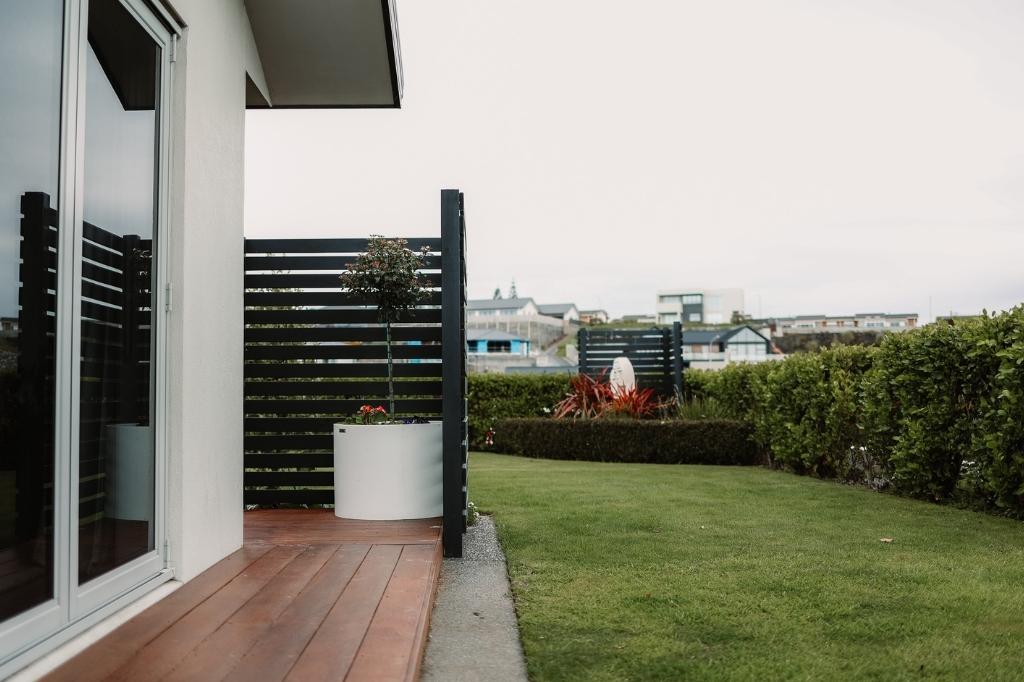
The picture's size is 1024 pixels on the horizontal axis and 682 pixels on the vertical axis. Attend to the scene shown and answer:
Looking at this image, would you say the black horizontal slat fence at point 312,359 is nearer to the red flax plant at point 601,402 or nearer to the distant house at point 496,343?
the red flax plant at point 601,402

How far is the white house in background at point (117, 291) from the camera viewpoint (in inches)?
85.1

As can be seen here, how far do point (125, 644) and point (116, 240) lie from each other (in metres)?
1.36

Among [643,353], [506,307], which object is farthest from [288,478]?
[506,307]

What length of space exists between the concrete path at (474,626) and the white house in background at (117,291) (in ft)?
3.65

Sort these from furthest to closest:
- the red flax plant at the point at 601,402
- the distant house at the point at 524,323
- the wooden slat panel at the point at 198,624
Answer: the distant house at the point at 524,323, the red flax plant at the point at 601,402, the wooden slat panel at the point at 198,624

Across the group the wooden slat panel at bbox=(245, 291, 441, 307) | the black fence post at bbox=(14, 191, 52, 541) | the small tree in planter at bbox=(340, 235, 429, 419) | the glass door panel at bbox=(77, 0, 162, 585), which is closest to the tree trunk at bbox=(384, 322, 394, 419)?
the small tree in planter at bbox=(340, 235, 429, 419)

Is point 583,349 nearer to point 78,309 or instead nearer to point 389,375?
point 389,375

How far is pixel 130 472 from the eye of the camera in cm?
293

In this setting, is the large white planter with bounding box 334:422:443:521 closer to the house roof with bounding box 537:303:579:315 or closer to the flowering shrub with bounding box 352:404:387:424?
the flowering shrub with bounding box 352:404:387:424

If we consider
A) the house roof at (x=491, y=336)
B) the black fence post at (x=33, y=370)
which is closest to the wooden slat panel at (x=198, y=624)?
the black fence post at (x=33, y=370)

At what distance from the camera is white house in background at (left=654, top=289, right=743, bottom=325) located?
7688 centimetres

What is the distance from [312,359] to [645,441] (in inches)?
262

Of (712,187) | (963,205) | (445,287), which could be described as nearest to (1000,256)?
(963,205)

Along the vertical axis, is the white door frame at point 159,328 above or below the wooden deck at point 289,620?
above
